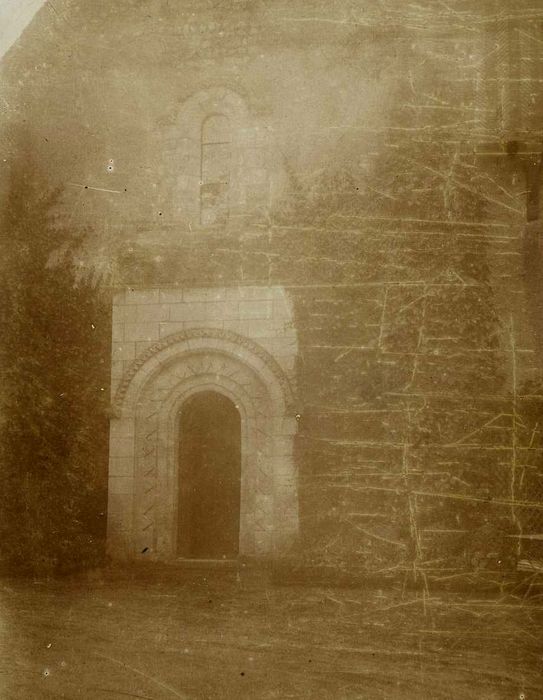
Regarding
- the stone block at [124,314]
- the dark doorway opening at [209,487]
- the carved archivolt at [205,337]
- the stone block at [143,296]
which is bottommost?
the dark doorway opening at [209,487]

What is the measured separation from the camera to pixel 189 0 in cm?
641

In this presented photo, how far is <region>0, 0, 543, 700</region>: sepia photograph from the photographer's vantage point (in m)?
5.74

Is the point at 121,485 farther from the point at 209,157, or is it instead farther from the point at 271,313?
the point at 209,157

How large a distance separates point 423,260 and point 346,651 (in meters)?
3.57

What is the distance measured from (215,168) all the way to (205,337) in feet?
5.78

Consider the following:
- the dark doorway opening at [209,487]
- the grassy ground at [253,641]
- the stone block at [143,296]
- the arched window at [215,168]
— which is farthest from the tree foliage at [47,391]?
the arched window at [215,168]

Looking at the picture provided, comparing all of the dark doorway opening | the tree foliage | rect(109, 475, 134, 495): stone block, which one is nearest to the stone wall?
the tree foliage

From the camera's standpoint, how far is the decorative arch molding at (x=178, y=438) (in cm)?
606

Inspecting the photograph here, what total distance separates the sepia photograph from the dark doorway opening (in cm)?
3

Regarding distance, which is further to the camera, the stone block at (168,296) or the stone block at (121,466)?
the stone block at (168,296)

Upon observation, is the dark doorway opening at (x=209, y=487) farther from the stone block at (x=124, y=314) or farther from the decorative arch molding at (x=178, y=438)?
the stone block at (x=124, y=314)

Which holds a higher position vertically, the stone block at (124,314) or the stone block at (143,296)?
the stone block at (143,296)

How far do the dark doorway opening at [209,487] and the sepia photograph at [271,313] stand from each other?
0.03 meters

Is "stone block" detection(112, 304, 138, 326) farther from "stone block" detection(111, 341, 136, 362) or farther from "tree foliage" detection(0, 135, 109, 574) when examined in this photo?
"stone block" detection(111, 341, 136, 362)
